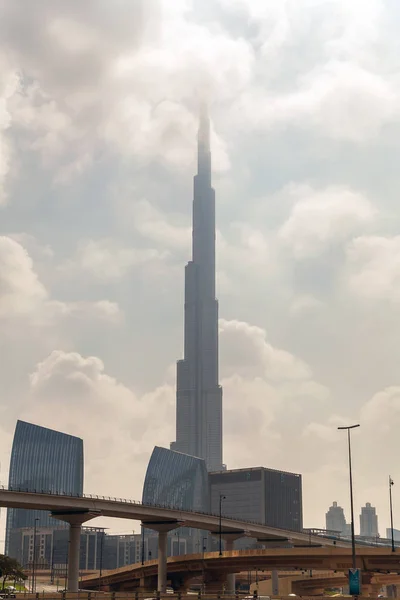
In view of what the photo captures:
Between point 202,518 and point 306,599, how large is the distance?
309 ft

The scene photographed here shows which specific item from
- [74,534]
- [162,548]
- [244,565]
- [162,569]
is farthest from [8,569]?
[244,565]

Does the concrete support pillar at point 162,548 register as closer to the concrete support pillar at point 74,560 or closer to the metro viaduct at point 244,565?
the metro viaduct at point 244,565

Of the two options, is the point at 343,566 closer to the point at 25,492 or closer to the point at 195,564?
the point at 195,564

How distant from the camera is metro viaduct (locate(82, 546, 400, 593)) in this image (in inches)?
5118

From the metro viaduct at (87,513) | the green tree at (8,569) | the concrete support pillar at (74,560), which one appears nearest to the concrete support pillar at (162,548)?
the metro viaduct at (87,513)

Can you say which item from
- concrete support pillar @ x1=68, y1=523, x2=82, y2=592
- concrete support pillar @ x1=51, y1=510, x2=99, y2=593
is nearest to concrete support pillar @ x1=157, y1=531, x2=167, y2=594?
concrete support pillar @ x1=51, y1=510, x2=99, y2=593

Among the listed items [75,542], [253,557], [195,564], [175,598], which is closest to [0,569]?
[75,542]

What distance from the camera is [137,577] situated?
595 feet

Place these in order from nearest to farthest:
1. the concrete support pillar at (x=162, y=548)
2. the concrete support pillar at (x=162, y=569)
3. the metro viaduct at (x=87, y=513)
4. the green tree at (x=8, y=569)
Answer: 1. the metro viaduct at (x=87, y=513)
2. the green tree at (x=8, y=569)
3. the concrete support pillar at (x=162, y=569)
4. the concrete support pillar at (x=162, y=548)

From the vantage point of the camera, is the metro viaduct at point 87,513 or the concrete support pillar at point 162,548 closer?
the metro viaduct at point 87,513

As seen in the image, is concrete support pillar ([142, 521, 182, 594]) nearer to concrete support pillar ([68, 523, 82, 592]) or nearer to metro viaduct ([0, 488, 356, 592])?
metro viaduct ([0, 488, 356, 592])

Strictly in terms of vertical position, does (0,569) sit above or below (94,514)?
below

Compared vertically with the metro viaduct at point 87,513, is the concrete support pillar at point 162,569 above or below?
below

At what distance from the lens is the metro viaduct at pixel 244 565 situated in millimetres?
→ 130000
